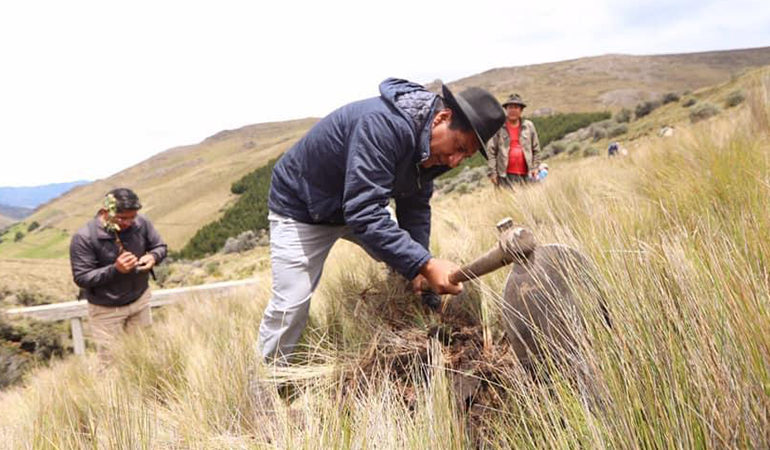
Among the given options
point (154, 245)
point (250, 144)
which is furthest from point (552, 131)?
point (250, 144)

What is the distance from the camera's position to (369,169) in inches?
87.9

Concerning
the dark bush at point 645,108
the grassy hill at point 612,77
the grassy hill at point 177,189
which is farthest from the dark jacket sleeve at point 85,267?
the grassy hill at point 612,77

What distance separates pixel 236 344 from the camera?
281 centimetres

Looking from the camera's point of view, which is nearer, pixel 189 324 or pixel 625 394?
pixel 625 394

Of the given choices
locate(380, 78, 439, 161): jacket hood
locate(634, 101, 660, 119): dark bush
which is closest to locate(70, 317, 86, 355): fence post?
locate(380, 78, 439, 161): jacket hood

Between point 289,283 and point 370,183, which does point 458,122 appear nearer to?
point 370,183

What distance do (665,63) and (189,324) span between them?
124m

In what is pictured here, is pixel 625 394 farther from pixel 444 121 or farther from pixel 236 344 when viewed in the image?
pixel 236 344

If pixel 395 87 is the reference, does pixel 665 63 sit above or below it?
above

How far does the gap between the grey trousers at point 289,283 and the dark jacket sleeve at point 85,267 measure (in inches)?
99.5

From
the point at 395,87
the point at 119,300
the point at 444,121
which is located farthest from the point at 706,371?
the point at 119,300

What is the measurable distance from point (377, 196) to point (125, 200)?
3390 mm

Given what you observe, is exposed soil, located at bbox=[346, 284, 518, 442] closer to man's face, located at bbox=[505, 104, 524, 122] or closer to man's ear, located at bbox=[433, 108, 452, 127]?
man's ear, located at bbox=[433, 108, 452, 127]

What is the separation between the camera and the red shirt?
641 cm
